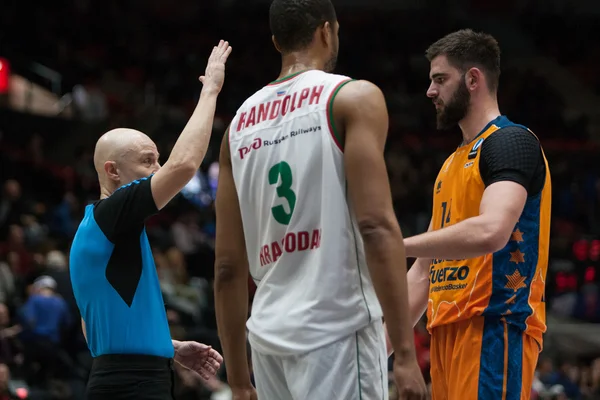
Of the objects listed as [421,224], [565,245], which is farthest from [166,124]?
[565,245]

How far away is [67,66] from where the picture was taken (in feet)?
73.0

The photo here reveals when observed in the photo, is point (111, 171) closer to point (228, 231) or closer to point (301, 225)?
point (228, 231)

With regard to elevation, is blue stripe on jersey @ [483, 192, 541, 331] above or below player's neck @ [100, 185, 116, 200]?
below

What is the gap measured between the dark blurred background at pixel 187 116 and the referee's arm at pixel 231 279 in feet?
23.3

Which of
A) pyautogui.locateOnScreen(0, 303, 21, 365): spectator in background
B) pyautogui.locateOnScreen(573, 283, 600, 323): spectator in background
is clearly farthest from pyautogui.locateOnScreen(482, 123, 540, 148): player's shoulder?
pyautogui.locateOnScreen(573, 283, 600, 323): spectator in background

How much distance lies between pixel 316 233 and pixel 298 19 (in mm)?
854

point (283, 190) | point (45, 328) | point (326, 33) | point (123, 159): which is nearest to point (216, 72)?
point (123, 159)

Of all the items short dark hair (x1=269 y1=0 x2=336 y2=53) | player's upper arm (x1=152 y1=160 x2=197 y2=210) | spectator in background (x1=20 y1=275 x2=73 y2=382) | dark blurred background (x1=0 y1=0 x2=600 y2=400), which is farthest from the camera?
dark blurred background (x1=0 y1=0 x2=600 y2=400)

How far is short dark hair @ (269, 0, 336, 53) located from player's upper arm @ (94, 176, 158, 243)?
104cm

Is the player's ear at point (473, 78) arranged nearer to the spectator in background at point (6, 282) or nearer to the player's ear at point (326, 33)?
the player's ear at point (326, 33)

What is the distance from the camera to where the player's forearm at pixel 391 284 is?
3.38 meters

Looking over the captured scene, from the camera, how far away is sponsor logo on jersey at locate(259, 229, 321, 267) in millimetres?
3590

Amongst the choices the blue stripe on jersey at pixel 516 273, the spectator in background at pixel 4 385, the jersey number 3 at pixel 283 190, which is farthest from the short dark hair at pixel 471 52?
the spectator in background at pixel 4 385

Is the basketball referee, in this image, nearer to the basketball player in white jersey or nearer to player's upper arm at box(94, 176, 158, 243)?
player's upper arm at box(94, 176, 158, 243)
